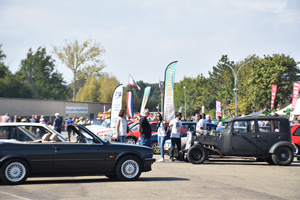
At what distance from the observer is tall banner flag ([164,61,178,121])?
20.8m

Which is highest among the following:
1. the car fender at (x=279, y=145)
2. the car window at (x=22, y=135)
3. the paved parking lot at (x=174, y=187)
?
the car window at (x=22, y=135)

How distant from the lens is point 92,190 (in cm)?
924

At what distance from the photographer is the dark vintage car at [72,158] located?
9.79m

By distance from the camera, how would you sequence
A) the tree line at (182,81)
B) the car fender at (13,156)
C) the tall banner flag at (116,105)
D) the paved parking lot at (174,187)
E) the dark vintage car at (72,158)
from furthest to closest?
the tree line at (182,81), the tall banner flag at (116,105), the dark vintage car at (72,158), the car fender at (13,156), the paved parking lot at (174,187)

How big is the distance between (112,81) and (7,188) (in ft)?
271

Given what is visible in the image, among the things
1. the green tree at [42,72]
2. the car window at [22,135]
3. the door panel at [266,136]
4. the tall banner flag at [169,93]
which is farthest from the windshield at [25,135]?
the green tree at [42,72]

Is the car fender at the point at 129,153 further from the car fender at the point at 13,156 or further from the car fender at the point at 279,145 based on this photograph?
the car fender at the point at 279,145

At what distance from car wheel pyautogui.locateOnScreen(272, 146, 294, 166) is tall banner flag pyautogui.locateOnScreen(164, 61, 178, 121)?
6.20 m

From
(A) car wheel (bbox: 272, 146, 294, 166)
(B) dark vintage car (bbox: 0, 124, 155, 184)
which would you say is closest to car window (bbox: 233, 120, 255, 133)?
(A) car wheel (bbox: 272, 146, 294, 166)

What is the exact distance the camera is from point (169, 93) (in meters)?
21.3

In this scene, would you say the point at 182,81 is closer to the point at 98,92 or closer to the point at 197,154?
the point at 98,92

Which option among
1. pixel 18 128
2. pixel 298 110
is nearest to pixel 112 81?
pixel 298 110

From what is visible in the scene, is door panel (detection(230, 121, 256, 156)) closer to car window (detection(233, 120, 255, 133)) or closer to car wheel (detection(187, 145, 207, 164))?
car window (detection(233, 120, 255, 133))

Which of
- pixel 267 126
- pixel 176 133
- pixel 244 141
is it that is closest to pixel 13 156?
pixel 176 133
